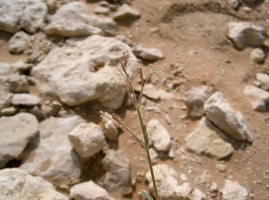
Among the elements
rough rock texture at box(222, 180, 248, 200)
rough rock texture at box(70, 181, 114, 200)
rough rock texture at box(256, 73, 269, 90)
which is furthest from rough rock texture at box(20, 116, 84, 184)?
rough rock texture at box(256, 73, 269, 90)

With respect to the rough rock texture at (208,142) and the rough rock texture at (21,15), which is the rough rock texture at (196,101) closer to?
the rough rock texture at (208,142)

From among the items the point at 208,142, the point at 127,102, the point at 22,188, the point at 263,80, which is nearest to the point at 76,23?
the point at 127,102

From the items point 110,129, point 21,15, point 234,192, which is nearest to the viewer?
point 234,192

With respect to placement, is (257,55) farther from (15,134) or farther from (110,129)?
(15,134)

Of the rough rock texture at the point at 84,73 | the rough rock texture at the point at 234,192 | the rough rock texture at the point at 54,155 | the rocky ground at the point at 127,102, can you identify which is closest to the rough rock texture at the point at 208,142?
the rocky ground at the point at 127,102

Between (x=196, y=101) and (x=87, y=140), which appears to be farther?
(x=196, y=101)

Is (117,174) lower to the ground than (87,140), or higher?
lower
